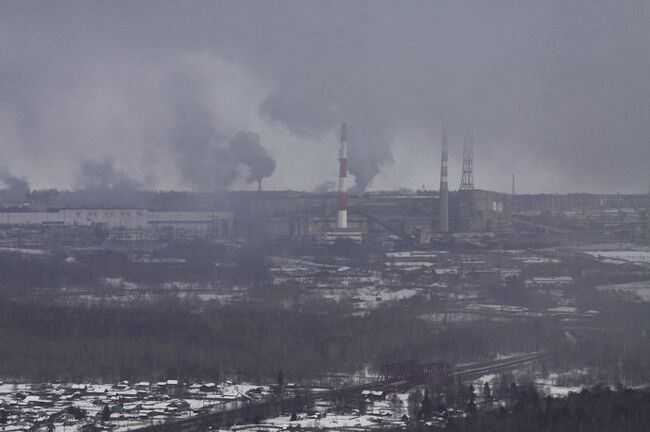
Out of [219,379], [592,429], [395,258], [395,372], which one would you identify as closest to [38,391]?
[219,379]

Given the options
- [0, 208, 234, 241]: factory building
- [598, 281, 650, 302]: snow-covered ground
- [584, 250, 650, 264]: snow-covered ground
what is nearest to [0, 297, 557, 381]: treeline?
[598, 281, 650, 302]: snow-covered ground

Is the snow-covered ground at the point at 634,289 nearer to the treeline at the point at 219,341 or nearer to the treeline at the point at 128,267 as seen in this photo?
the treeline at the point at 219,341

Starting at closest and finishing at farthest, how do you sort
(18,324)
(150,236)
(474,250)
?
(18,324)
(474,250)
(150,236)

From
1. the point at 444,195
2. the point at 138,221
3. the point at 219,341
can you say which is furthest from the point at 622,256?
the point at 219,341

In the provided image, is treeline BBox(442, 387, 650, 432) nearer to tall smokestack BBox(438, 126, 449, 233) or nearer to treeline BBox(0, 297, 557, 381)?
treeline BBox(0, 297, 557, 381)

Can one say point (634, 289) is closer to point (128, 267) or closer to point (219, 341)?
point (219, 341)

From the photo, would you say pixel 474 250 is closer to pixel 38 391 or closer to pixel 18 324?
pixel 18 324
